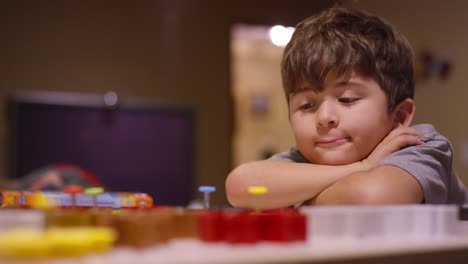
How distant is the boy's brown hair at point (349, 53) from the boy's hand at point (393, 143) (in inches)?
2.2

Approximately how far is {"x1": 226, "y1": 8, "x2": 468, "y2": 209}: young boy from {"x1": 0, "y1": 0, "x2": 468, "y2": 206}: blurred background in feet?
5.55

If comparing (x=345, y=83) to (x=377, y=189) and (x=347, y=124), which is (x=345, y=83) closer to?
(x=347, y=124)

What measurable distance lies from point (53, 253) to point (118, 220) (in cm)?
5

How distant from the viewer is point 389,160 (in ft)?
1.82

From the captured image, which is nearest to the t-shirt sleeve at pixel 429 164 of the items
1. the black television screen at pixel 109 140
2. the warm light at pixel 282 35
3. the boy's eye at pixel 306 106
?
the boy's eye at pixel 306 106

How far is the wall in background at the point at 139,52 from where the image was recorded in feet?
8.24

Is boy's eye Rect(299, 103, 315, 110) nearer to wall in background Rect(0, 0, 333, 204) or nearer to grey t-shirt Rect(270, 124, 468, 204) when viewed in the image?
grey t-shirt Rect(270, 124, 468, 204)

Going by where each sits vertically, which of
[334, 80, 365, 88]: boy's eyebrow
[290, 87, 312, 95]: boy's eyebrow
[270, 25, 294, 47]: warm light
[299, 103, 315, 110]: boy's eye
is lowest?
[299, 103, 315, 110]: boy's eye

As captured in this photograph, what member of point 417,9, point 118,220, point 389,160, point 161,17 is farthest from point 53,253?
point 161,17

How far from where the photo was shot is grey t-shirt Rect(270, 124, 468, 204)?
0.54 m

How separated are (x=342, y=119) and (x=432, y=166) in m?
0.10

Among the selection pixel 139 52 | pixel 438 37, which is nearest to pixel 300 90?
pixel 438 37

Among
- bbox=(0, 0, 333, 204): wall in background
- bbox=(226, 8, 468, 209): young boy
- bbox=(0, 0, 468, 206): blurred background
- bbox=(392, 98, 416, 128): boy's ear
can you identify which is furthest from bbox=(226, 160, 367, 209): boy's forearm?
bbox=(0, 0, 333, 204): wall in background

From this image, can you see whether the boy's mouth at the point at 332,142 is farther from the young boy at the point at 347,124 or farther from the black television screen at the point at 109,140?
the black television screen at the point at 109,140
